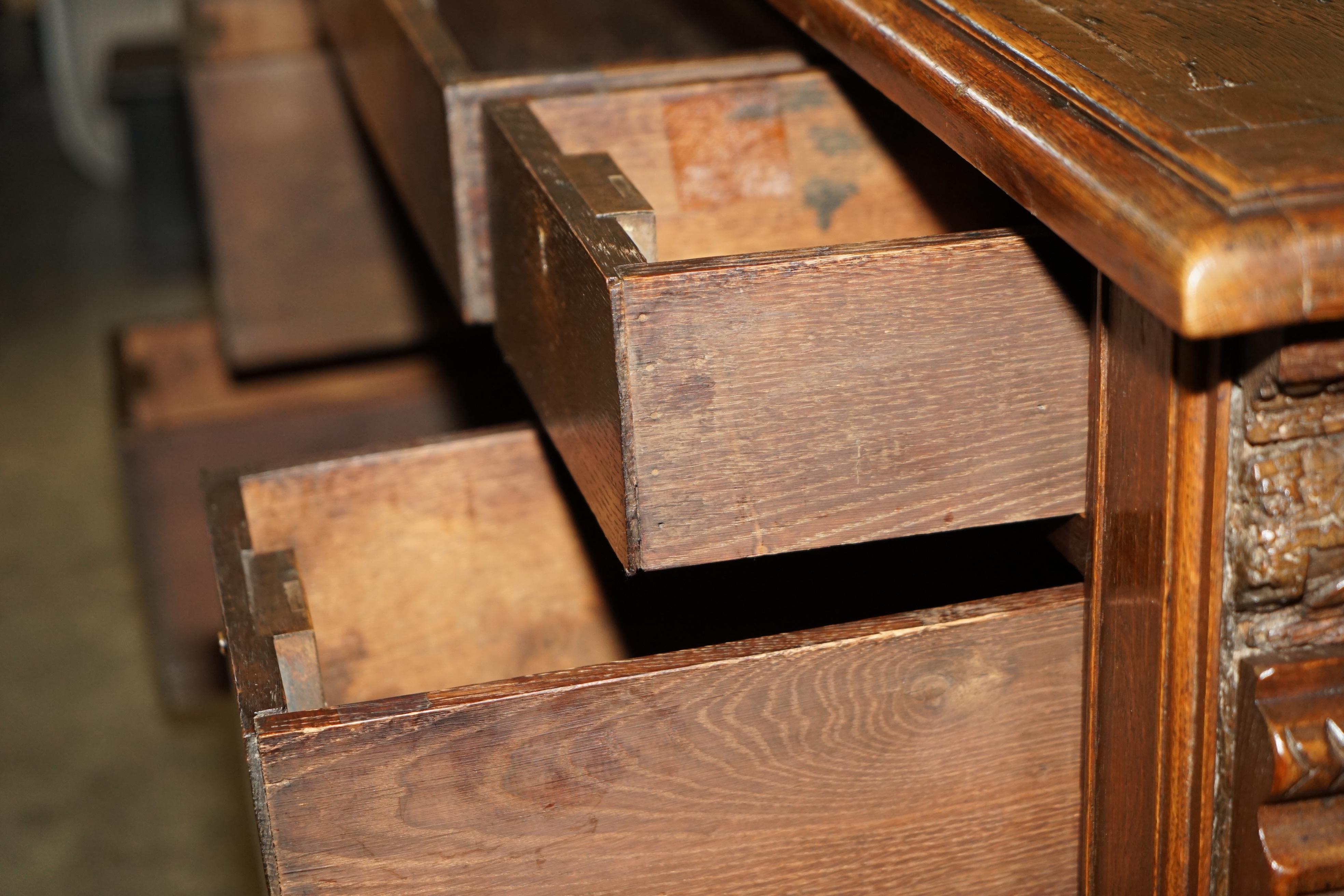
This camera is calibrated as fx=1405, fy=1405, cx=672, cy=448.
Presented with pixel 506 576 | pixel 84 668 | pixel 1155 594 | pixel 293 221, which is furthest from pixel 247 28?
pixel 1155 594

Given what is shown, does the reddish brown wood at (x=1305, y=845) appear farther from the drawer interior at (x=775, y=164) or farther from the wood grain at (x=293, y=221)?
the wood grain at (x=293, y=221)

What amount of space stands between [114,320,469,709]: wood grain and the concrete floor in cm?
10

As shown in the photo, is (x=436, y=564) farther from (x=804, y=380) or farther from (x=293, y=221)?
(x=293, y=221)

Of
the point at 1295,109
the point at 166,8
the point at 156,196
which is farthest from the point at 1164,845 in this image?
the point at 166,8

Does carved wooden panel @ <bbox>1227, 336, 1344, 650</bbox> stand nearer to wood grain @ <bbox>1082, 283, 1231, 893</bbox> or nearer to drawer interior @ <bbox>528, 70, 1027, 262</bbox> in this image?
wood grain @ <bbox>1082, 283, 1231, 893</bbox>

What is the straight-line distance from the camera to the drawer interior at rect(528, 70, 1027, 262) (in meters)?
0.88

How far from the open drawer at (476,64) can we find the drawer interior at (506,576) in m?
0.13

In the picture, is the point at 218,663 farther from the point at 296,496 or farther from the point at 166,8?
the point at 166,8

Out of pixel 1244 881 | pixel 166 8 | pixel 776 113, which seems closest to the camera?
pixel 1244 881

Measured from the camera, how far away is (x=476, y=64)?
1514 millimetres

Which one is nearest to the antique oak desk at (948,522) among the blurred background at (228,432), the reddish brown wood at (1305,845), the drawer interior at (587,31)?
the reddish brown wood at (1305,845)

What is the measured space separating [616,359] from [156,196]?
2.64 m

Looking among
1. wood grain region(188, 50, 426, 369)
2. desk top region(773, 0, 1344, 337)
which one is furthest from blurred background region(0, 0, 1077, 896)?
desk top region(773, 0, 1344, 337)

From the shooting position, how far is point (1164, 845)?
64cm
